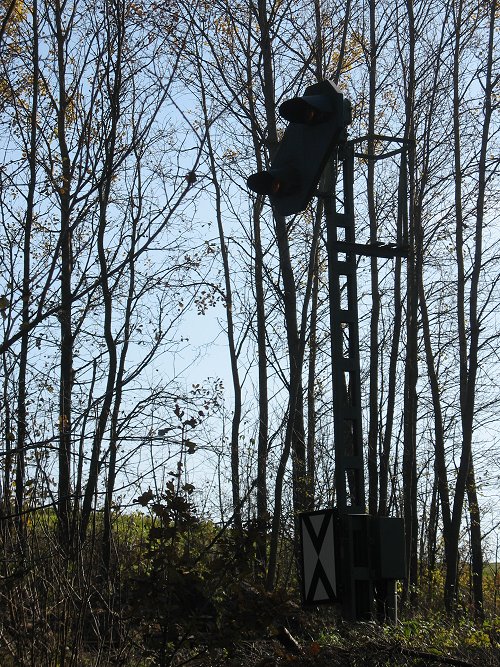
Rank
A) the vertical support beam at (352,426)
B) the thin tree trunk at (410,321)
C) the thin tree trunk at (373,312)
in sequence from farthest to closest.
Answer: the thin tree trunk at (373,312)
the thin tree trunk at (410,321)
the vertical support beam at (352,426)

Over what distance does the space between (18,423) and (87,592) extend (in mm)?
1607

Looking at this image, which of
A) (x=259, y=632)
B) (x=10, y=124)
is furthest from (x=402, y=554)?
(x=10, y=124)

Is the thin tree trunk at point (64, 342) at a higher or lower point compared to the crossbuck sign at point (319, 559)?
higher

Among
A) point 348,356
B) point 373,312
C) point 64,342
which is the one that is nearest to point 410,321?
point 373,312

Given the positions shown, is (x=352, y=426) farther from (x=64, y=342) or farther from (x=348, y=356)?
(x=64, y=342)

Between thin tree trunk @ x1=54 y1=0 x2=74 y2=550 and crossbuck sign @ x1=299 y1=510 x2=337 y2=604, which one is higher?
thin tree trunk @ x1=54 y1=0 x2=74 y2=550

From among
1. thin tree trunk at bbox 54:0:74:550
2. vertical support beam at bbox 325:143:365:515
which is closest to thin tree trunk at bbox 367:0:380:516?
thin tree trunk at bbox 54:0:74:550

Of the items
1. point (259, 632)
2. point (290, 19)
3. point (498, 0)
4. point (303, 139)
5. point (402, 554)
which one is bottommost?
point (259, 632)

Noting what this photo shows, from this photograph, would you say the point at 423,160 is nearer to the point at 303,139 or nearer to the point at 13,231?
the point at 13,231

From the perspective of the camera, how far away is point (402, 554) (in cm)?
671

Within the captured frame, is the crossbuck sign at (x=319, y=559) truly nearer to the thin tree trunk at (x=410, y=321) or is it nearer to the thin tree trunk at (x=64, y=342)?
the thin tree trunk at (x=64, y=342)

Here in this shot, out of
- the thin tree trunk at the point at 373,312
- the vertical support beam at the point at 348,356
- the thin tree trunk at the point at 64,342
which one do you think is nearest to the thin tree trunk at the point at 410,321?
the thin tree trunk at the point at 373,312

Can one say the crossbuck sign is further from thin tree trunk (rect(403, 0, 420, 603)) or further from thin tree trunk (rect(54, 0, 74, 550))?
thin tree trunk (rect(403, 0, 420, 603))

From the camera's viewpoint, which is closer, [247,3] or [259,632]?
[259,632]
